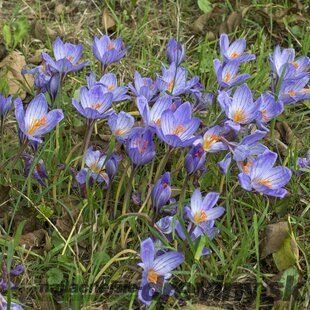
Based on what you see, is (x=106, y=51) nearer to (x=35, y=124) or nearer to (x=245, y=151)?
(x=35, y=124)

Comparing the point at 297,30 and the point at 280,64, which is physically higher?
Answer: the point at 280,64

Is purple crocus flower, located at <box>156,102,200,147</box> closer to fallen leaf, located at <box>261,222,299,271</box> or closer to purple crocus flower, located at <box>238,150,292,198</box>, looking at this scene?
purple crocus flower, located at <box>238,150,292,198</box>

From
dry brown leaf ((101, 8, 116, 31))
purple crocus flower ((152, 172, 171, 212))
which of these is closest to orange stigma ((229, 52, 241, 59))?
purple crocus flower ((152, 172, 171, 212))

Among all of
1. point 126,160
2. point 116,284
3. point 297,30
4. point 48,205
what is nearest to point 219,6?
point 297,30

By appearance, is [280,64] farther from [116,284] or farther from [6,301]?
[6,301]

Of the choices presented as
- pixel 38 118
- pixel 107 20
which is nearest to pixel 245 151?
pixel 38 118
